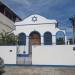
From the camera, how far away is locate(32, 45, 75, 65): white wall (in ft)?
56.6

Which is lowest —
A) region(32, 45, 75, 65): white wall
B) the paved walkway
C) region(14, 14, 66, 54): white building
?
the paved walkway

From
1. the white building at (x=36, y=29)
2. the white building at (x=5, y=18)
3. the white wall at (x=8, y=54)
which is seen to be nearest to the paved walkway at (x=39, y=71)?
the white wall at (x=8, y=54)

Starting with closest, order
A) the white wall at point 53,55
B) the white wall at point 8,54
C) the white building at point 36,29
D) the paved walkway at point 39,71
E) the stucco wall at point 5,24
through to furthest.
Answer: the paved walkway at point 39,71
the white wall at point 53,55
the white wall at point 8,54
the white building at point 36,29
the stucco wall at point 5,24

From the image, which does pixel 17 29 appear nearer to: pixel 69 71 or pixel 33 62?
pixel 33 62

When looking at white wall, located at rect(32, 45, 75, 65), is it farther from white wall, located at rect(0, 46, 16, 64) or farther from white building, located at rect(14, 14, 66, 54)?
white building, located at rect(14, 14, 66, 54)

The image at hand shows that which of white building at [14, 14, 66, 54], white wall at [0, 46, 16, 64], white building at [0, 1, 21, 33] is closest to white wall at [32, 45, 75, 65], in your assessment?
white wall at [0, 46, 16, 64]

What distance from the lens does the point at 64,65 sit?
17.3 metres

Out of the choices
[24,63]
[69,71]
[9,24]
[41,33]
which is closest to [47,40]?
[41,33]

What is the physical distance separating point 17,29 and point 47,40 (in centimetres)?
371

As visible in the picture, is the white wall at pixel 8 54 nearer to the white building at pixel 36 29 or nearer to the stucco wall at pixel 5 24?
the white building at pixel 36 29

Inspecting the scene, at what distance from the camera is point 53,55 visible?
17.5 meters

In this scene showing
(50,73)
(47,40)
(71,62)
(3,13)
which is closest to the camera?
(50,73)

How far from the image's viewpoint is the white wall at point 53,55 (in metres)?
17.2

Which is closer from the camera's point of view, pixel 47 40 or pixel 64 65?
pixel 64 65
